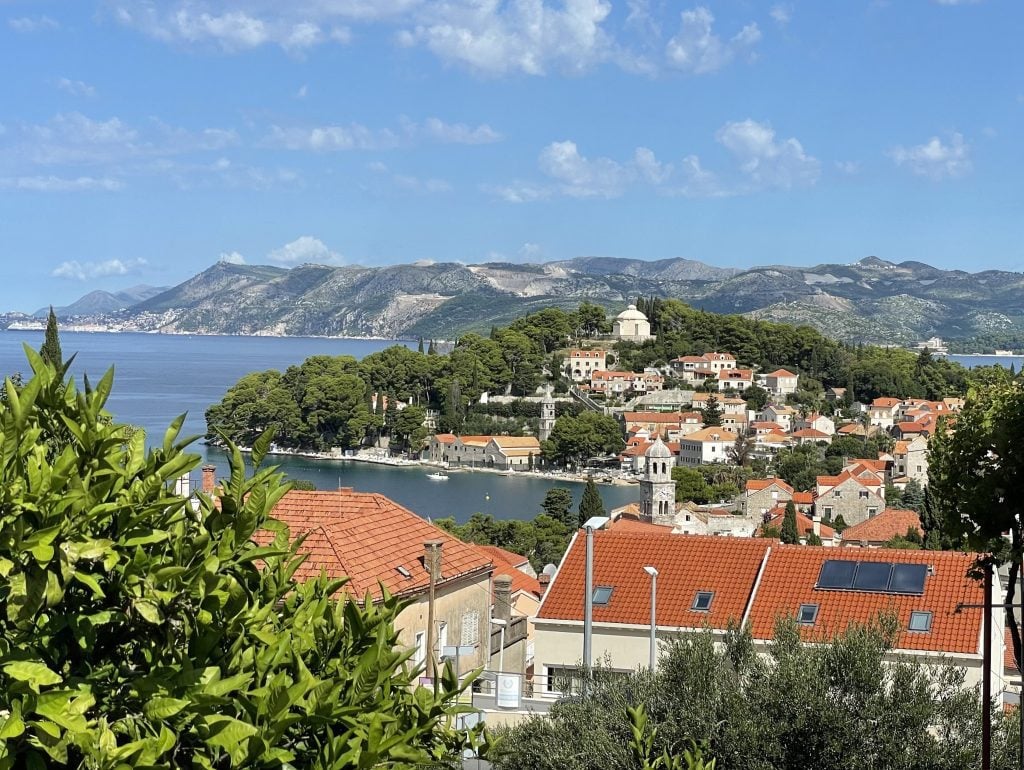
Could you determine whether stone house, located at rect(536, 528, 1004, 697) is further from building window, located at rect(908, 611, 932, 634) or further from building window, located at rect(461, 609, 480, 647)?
building window, located at rect(461, 609, 480, 647)

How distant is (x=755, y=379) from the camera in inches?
3917

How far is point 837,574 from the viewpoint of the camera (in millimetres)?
11203

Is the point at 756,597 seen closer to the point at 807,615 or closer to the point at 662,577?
the point at 807,615

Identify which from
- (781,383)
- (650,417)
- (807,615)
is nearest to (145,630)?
(807,615)

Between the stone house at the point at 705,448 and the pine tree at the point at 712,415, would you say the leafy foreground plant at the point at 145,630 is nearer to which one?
the stone house at the point at 705,448

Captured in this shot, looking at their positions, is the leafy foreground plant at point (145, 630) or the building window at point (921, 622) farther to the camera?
the building window at point (921, 622)

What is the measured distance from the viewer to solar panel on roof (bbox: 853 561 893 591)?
36.3 ft

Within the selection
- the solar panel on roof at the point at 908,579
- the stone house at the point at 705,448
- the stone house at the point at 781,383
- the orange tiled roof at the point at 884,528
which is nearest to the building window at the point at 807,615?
the solar panel on roof at the point at 908,579

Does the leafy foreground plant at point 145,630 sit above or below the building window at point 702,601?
above

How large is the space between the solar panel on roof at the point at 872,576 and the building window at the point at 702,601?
1267mm

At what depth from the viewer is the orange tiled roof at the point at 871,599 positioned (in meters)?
10.2

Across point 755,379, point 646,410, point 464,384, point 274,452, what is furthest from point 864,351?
point 274,452

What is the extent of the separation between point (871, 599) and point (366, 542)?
4408mm

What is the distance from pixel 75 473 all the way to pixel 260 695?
2.57ft
